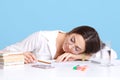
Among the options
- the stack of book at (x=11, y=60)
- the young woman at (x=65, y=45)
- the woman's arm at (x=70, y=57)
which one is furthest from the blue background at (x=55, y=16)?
the stack of book at (x=11, y=60)

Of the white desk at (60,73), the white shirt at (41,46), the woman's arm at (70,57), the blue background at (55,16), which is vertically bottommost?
the white desk at (60,73)

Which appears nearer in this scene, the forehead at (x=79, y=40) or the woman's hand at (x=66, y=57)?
the woman's hand at (x=66, y=57)

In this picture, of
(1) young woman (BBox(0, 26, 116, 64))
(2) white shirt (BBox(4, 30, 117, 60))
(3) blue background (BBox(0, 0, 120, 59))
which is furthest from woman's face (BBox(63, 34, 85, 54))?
(3) blue background (BBox(0, 0, 120, 59))

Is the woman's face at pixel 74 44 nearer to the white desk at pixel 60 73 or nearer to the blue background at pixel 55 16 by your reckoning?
the white desk at pixel 60 73

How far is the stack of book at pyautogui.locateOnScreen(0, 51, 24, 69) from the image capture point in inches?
63.6

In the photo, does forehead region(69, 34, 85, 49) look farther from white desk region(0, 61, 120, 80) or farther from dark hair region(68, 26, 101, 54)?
white desk region(0, 61, 120, 80)

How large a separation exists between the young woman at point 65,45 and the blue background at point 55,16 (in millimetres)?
620

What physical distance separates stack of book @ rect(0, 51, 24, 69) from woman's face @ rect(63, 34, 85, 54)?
48 cm

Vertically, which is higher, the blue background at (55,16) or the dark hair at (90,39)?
the blue background at (55,16)

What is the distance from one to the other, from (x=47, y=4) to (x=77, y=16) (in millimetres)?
315

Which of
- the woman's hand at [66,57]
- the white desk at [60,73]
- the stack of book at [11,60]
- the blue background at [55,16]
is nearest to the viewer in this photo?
the white desk at [60,73]

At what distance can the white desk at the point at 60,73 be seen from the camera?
1.43m

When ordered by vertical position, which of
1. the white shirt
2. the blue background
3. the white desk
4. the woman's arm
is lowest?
the white desk

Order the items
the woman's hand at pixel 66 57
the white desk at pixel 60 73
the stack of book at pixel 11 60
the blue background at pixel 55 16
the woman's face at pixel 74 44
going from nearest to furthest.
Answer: the white desk at pixel 60 73, the stack of book at pixel 11 60, the woman's hand at pixel 66 57, the woman's face at pixel 74 44, the blue background at pixel 55 16
